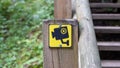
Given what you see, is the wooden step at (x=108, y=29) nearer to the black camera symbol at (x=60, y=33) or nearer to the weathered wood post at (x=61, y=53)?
the weathered wood post at (x=61, y=53)

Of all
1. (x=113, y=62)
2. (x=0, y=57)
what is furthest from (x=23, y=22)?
(x=113, y=62)

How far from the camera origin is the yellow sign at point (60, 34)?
1861 millimetres

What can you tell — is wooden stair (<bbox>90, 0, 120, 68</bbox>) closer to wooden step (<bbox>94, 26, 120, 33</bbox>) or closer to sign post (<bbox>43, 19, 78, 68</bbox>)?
wooden step (<bbox>94, 26, 120, 33</bbox>)

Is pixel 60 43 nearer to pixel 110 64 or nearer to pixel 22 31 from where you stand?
pixel 110 64

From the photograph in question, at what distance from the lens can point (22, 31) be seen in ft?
23.8

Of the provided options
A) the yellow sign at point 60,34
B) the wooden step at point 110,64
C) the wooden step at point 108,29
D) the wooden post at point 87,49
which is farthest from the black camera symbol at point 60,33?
the wooden step at point 108,29

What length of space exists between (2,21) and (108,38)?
4.55 meters

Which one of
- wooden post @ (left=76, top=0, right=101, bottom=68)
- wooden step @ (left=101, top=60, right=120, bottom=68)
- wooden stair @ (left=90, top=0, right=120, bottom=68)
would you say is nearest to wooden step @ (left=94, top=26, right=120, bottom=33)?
wooden stair @ (left=90, top=0, right=120, bottom=68)

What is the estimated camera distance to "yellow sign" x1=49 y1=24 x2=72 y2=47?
1861mm

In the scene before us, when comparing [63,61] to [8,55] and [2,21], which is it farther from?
[2,21]

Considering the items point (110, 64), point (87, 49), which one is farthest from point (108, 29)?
point (87, 49)

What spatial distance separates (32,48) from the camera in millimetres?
5988

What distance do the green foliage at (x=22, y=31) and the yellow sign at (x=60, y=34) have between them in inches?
128

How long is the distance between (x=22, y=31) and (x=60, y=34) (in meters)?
5.48
